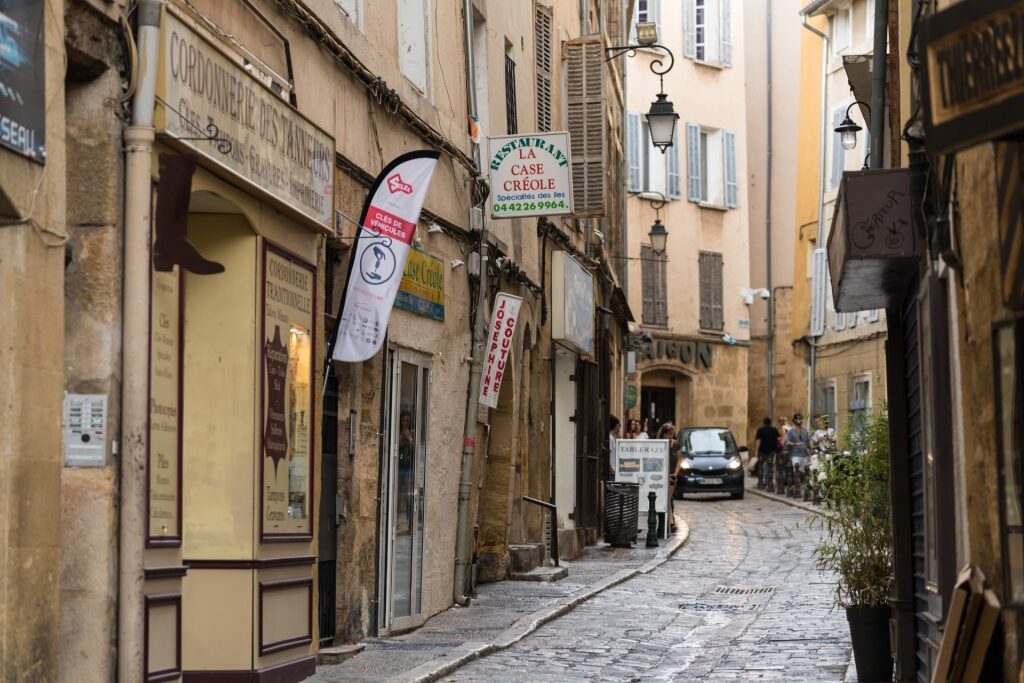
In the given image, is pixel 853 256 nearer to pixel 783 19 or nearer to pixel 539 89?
pixel 539 89

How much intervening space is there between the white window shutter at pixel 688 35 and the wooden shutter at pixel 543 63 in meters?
23.2

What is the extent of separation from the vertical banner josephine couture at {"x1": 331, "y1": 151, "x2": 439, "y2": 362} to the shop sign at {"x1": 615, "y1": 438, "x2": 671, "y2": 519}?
544 inches

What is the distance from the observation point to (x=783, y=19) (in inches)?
1841

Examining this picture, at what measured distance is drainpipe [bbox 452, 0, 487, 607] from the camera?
1524cm

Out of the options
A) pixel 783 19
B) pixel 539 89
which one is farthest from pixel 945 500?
pixel 783 19

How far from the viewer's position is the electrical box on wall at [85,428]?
7945 mm

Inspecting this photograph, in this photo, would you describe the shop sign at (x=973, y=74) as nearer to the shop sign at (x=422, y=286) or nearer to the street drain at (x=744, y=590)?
the shop sign at (x=422, y=286)

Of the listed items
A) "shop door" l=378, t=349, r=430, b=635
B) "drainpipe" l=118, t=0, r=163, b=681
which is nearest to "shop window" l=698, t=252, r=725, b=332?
"shop door" l=378, t=349, r=430, b=635

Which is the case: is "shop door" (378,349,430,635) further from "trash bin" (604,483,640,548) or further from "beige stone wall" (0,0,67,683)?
"trash bin" (604,483,640,548)

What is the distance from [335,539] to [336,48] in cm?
344

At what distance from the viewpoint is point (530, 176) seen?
16.2 m

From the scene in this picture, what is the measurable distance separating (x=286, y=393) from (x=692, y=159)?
34592 mm

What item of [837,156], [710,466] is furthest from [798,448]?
[837,156]

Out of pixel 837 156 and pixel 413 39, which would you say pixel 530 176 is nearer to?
pixel 413 39
